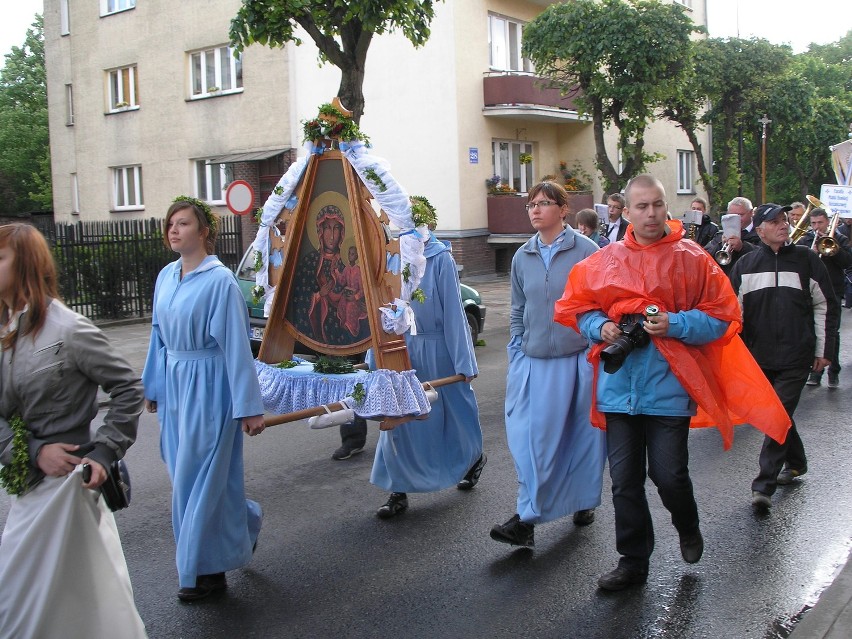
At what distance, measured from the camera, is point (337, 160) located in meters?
5.34

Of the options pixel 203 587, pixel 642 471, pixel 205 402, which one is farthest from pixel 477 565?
pixel 205 402

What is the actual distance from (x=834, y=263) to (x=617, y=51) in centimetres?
1275

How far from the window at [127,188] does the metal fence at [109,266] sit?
11952mm

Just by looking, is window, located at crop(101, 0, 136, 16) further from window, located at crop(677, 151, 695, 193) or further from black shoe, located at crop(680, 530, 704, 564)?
black shoe, located at crop(680, 530, 704, 564)

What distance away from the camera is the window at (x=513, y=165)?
25.1 m

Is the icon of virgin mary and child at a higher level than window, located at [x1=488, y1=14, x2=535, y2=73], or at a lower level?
lower

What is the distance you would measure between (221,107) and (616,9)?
11864 mm

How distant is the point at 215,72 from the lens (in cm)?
2705

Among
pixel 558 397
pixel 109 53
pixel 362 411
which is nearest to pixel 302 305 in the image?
pixel 362 411

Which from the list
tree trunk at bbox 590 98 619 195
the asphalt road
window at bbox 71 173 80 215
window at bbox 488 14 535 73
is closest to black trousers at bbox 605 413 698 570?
the asphalt road

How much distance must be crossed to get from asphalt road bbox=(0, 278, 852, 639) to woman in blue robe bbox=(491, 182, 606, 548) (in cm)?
29

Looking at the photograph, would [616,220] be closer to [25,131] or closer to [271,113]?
[271,113]

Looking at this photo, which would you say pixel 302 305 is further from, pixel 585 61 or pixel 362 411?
pixel 585 61

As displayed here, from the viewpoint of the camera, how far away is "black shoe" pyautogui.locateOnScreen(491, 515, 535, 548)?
16.9ft
